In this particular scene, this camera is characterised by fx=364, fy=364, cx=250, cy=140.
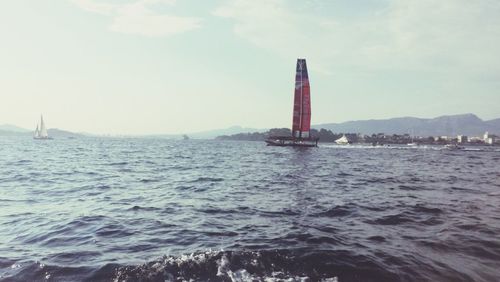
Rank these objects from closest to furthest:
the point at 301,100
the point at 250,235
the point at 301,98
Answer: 1. the point at 250,235
2. the point at 301,98
3. the point at 301,100

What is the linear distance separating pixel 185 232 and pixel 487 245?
9.51m

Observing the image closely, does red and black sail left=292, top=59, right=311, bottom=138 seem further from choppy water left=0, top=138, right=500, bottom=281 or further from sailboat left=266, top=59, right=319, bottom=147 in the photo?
choppy water left=0, top=138, right=500, bottom=281

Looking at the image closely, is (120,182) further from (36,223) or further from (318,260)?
(318,260)

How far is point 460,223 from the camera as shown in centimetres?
1373

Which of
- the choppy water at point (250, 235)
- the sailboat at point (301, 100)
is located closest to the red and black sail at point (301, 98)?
the sailboat at point (301, 100)

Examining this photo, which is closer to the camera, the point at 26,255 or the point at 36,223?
the point at 26,255

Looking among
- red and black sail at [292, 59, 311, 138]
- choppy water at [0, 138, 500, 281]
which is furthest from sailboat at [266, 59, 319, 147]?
choppy water at [0, 138, 500, 281]

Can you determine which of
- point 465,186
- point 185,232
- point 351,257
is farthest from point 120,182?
point 465,186

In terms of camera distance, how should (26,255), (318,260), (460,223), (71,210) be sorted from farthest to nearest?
1. (71,210)
2. (460,223)
3. (26,255)
4. (318,260)

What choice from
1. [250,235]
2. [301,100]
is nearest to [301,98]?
[301,100]

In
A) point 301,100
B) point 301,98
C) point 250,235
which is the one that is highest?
point 301,98

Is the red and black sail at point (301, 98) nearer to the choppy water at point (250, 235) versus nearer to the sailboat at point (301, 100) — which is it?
the sailboat at point (301, 100)

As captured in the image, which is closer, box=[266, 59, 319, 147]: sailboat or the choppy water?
the choppy water

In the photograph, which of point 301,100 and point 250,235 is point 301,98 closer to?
point 301,100
